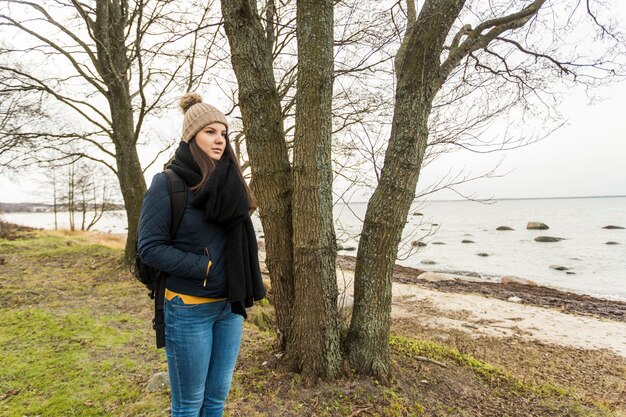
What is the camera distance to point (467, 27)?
3562mm

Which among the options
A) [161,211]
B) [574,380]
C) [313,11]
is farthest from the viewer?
[574,380]

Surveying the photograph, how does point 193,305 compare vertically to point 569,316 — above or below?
above

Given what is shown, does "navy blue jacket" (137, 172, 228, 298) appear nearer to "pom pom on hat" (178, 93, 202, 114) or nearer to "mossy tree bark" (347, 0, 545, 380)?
"pom pom on hat" (178, 93, 202, 114)

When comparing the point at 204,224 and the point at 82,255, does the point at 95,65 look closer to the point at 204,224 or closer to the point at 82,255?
the point at 82,255

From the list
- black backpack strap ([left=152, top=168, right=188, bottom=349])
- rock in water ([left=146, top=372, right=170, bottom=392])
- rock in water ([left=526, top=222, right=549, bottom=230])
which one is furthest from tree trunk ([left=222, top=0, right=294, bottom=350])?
rock in water ([left=526, top=222, right=549, bottom=230])

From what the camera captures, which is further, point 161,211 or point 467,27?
point 467,27

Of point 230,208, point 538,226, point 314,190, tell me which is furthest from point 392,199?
point 538,226

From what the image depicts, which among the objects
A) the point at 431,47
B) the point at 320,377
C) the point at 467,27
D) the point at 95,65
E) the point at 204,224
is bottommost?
the point at 320,377

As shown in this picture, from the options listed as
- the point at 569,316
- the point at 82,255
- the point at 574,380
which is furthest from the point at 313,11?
the point at 569,316

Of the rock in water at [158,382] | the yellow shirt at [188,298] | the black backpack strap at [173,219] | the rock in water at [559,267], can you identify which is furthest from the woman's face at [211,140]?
the rock in water at [559,267]

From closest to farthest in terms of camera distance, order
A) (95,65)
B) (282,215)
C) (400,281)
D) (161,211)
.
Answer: (161,211) < (282,215) < (95,65) < (400,281)

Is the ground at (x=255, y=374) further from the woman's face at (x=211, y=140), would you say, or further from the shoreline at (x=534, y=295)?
the shoreline at (x=534, y=295)

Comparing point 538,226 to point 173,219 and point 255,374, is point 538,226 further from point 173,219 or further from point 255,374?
point 173,219

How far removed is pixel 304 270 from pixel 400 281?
11.8 m
